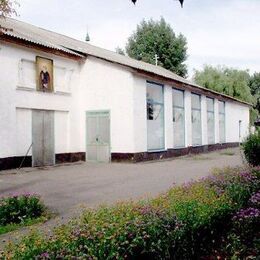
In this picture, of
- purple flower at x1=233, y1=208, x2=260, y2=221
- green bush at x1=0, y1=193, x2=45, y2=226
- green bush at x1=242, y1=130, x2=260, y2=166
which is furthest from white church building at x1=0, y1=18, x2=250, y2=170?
purple flower at x1=233, y1=208, x2=260, y2=221

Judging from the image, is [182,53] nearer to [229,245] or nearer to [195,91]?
[195,91]

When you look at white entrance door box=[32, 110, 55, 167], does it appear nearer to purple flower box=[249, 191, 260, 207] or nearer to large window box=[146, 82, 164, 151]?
large window box=[146, 82, 164, 151]

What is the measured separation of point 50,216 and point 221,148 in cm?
2654

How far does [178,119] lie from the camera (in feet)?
83.8

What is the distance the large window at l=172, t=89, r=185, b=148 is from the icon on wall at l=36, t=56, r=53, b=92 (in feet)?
27.0

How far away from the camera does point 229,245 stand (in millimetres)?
5844

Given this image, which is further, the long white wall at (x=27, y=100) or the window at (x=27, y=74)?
the window at (x=27, y=74)

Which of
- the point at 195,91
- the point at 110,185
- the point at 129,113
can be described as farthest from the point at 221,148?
the point at 110,185

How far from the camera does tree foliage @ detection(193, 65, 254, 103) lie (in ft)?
146

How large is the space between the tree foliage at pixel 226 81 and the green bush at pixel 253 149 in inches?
1205

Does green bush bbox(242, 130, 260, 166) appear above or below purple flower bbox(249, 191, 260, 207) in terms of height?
above

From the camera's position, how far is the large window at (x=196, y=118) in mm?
27547

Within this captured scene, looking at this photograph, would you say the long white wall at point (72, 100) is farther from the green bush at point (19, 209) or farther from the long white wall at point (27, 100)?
the green bush at point (19, 209)

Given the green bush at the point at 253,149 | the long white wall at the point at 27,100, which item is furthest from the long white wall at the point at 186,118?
the long white wall at the point at 27,100
